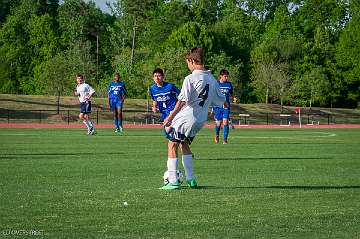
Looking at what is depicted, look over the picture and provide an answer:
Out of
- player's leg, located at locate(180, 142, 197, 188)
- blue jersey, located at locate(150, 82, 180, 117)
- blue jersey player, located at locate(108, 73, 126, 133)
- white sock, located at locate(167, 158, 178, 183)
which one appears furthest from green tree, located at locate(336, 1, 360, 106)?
white sock, located at locate(167, 158, 178, 183)

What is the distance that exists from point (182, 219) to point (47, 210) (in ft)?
5.32

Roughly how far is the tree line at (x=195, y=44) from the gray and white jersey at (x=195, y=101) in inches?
2413

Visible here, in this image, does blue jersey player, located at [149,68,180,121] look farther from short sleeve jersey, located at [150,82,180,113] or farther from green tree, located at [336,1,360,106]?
A: green tree, located at [336,1,360,106]

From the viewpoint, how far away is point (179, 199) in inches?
414

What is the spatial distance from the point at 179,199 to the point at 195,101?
1820 millimetres

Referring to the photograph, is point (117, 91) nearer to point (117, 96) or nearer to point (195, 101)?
point (117, 96)

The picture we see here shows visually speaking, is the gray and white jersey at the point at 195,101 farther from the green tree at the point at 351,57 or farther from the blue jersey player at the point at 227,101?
the green tree at the point at 351,57

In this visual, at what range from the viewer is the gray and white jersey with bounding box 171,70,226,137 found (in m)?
11.7

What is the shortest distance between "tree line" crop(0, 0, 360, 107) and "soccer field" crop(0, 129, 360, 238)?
2266 inches

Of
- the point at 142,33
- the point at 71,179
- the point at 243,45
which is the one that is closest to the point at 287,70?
the point at 243,45

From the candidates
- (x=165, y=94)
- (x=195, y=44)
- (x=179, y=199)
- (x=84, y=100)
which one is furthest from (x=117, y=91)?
(x=195, y=44)

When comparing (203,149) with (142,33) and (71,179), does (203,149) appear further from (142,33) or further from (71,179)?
(142,33)

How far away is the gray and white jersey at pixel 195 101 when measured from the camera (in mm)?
11727

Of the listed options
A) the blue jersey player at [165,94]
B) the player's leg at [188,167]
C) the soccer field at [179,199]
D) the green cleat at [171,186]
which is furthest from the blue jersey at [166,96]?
the green cleat at [171,186]
